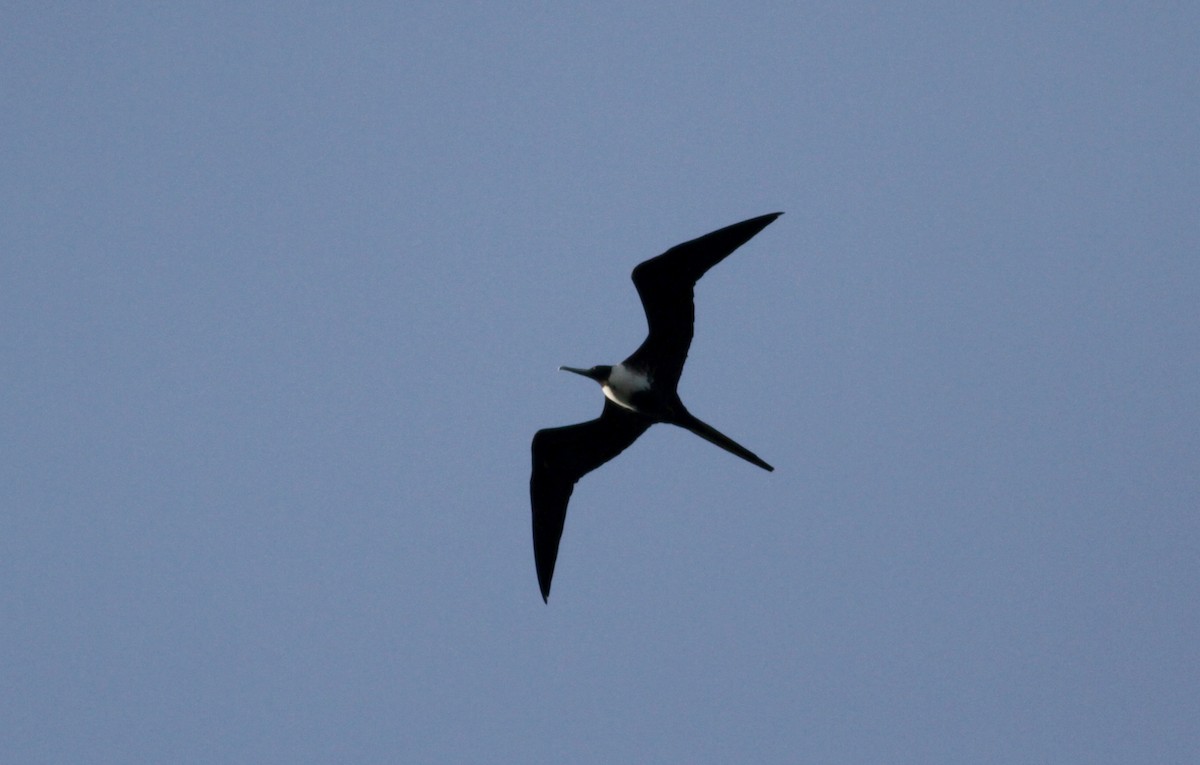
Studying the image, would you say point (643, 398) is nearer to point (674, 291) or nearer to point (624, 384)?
point (624, 384)

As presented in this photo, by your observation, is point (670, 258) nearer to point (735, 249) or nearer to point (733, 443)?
point (735, 249)

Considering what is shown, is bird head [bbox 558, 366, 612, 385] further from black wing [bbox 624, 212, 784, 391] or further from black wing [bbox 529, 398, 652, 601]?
black wing [bbox 529, 398, 652, 601]

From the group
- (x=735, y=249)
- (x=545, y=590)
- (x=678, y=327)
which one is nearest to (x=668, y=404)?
(x=678, y=327)

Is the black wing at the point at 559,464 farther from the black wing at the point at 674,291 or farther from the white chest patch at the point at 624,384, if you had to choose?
the black wing at the point at 674,291

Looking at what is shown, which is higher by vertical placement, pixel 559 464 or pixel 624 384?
pixel 624 384

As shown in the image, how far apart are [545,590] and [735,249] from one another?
369 cm

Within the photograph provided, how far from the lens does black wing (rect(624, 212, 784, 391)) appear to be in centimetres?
984

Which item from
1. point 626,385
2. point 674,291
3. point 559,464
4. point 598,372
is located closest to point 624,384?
point 626,385

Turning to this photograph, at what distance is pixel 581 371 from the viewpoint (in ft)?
35.9

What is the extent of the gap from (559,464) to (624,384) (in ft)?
4.13

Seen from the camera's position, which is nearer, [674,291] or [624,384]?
[674,291]

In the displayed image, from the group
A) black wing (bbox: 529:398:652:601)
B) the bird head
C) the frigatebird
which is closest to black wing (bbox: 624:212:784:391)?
the frigatebird

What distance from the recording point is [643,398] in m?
10.5

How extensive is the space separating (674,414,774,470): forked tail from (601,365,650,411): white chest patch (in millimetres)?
447
